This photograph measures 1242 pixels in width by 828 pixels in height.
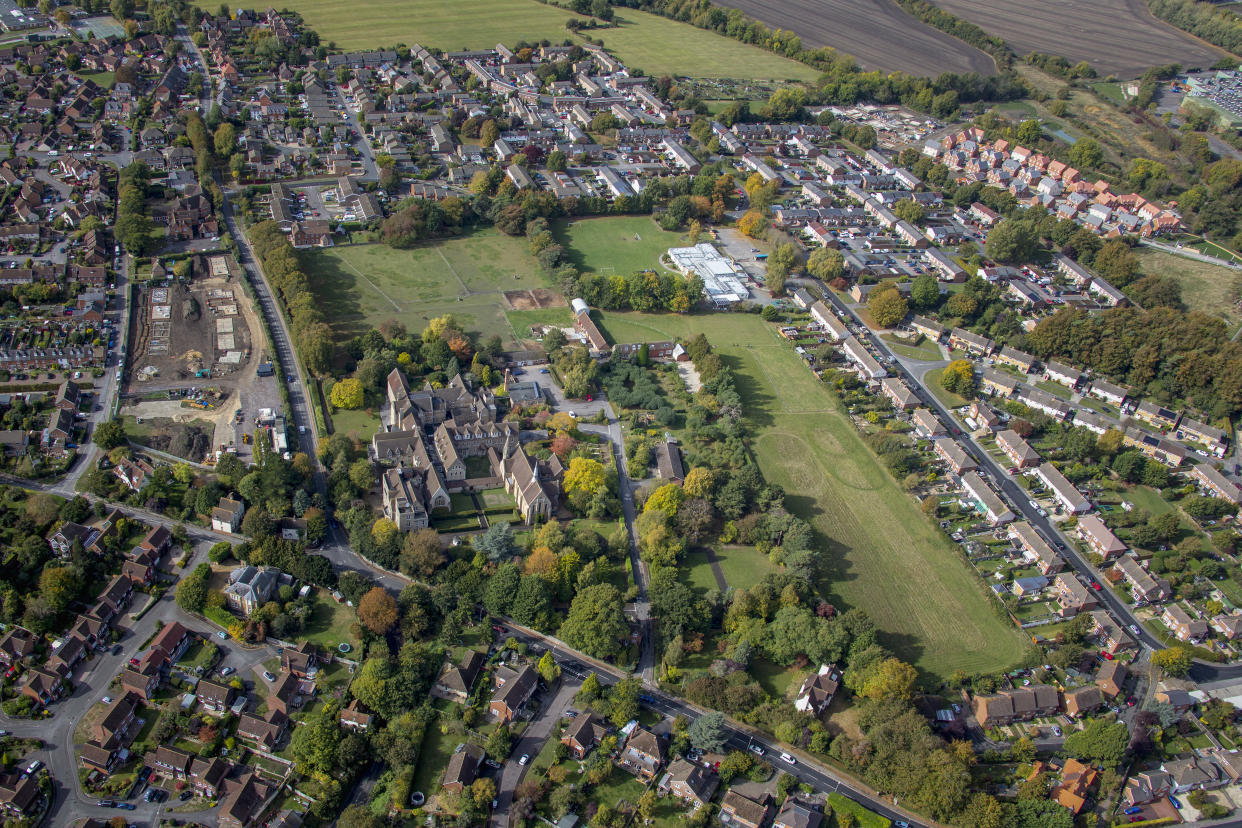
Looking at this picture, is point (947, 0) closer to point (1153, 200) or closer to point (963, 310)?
point (1153, 200)

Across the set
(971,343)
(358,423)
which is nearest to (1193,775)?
(971,343)

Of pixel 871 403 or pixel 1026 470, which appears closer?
pixel 1026 470

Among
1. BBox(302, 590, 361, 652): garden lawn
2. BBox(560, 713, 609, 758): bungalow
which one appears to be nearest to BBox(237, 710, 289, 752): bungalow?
BBox(302, 590, 361, 652): garden lawn

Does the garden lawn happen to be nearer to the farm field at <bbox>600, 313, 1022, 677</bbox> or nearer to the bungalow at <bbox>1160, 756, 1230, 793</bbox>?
the farm field at <bbox>600, 313, 1022, 677</bbox>

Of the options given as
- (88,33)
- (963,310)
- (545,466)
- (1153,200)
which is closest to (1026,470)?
(963,310)

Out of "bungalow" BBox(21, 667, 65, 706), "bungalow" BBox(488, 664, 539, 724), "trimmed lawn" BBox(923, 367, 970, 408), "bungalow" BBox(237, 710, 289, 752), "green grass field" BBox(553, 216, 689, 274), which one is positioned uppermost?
"green grass field" BBox(553, 216, 689, 274)
